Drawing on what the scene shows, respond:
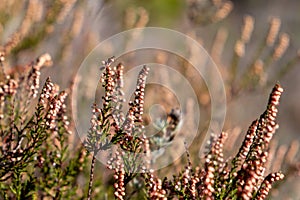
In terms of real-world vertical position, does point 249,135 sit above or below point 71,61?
below

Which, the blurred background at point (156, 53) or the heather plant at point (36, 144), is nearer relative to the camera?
the heather plant at point (36, 144)

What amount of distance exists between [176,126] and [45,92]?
58 centimetres

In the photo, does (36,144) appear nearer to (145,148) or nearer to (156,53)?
(145,148)

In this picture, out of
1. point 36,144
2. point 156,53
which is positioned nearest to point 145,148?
point 36,144

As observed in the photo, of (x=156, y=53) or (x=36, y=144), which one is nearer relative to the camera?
(x=36, y=144)

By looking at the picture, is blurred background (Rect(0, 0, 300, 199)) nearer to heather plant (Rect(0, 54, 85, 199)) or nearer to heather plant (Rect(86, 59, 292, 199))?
heather plant (Rect(0, 54, 85, 199))

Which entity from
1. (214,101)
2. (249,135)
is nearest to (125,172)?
(249,135)

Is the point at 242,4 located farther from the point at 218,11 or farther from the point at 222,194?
the point at 222,194

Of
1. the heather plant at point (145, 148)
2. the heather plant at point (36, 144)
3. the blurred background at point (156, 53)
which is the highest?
the blurred background at point (156, 53)

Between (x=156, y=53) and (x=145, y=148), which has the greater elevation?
(x=156, y=53)

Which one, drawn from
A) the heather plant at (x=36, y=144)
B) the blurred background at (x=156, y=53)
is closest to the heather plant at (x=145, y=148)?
the heather plant at (x=36, y=144)

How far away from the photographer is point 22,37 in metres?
2.56

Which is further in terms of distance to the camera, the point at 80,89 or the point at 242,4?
the point at 242,4

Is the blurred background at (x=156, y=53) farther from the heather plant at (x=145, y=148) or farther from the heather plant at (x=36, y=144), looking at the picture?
the heather plant at (x=145, y=148)
